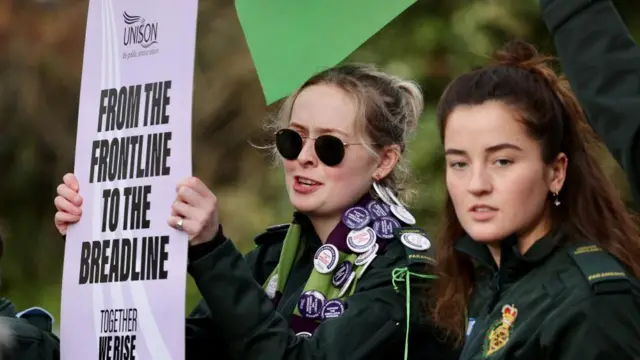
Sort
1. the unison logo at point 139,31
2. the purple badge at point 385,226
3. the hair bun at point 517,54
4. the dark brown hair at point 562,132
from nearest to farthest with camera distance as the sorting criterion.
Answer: the dark brown hair at point 562,132 < the hair bun at point 517,54 < the unison logo at point 139,31 < the purple badge at point 385,226

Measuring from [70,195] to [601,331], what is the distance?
1.37 m

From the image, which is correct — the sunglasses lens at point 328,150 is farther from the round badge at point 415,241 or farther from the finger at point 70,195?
the finger at point 70,195

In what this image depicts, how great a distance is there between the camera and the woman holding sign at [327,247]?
308 cm

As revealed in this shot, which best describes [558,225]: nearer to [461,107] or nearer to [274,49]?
[461,107]

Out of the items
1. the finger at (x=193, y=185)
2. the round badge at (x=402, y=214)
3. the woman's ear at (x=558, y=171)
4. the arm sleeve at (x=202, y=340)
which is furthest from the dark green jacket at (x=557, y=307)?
the arm sleeve at (x=202, y=340)

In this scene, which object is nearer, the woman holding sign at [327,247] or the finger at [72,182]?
the woman holding sign at [327,247]

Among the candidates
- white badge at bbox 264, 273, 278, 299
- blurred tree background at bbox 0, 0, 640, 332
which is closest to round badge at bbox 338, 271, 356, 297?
white badge at bbox 264, 273, 278, 299

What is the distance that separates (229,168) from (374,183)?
474cm

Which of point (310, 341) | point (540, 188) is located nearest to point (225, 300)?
point (310, 341)

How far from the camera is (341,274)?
3.36m

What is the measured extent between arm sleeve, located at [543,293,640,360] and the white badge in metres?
1.07

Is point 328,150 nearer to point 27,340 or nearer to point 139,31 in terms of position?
point 139,31

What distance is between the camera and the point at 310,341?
3.17 meters

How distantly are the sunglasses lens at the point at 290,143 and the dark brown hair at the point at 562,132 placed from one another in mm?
507
